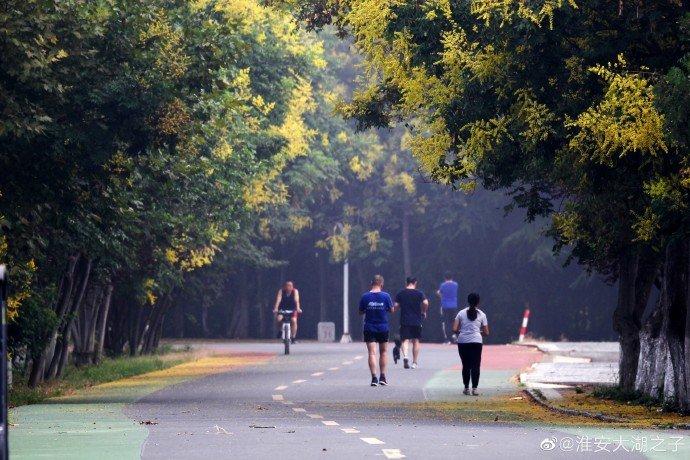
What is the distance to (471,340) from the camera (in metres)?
27.3

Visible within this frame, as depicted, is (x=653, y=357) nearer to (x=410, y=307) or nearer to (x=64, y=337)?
(x=410, y=307)

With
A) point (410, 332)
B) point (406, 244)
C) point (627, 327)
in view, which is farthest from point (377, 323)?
point (406, 244)

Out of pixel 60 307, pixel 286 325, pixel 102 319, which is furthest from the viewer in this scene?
pixel 286 325

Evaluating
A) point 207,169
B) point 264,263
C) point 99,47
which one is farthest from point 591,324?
point 99,47

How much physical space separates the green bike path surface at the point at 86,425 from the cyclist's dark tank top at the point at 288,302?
36.5 ft

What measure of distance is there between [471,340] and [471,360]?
12.7 inches

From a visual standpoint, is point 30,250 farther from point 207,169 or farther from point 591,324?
point 591,324

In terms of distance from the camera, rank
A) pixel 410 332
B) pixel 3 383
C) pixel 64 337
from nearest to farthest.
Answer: pixel 3 383 → pixel 64 337 → pixel 410 332

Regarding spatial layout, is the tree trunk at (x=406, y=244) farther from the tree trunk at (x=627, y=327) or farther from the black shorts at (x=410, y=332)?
the tree trunk at (x=627, y=327)

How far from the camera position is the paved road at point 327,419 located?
16125mm

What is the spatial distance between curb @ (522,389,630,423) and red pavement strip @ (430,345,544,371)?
31.1ft

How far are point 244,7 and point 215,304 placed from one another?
100ft

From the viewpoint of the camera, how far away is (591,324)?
206ft

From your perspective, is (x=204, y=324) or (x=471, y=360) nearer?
(x=471, y=360)
